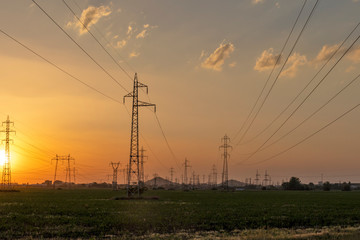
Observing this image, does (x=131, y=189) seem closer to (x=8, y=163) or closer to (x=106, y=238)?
(x=8, y=163)

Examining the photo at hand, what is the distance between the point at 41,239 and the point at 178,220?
1410cm

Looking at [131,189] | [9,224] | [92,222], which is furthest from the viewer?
[131,189]

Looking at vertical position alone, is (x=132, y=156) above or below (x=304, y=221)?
→ above

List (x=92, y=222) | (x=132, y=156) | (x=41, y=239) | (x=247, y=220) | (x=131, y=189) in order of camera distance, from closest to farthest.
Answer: (x=41, y=239), (x=92, y=222), (x=247, y=220), (x=132, y=156), (x=131, y=189)

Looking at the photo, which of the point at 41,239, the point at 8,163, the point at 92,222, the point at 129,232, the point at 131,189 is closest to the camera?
the point at 41,239

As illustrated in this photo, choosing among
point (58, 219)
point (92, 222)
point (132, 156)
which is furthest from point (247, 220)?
point (132, 156)

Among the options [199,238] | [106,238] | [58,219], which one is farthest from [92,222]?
[199,238]

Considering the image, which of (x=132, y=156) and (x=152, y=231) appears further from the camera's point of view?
(x=132, y=156)

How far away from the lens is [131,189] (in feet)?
284

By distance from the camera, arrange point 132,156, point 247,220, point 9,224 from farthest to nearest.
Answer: point 132,156 → point 247,220 → point 9,224

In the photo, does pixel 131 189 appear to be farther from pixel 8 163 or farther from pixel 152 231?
pixel 152 231

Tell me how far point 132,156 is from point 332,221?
40699 mm

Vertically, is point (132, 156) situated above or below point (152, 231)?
above

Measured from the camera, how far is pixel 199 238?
23.9m
